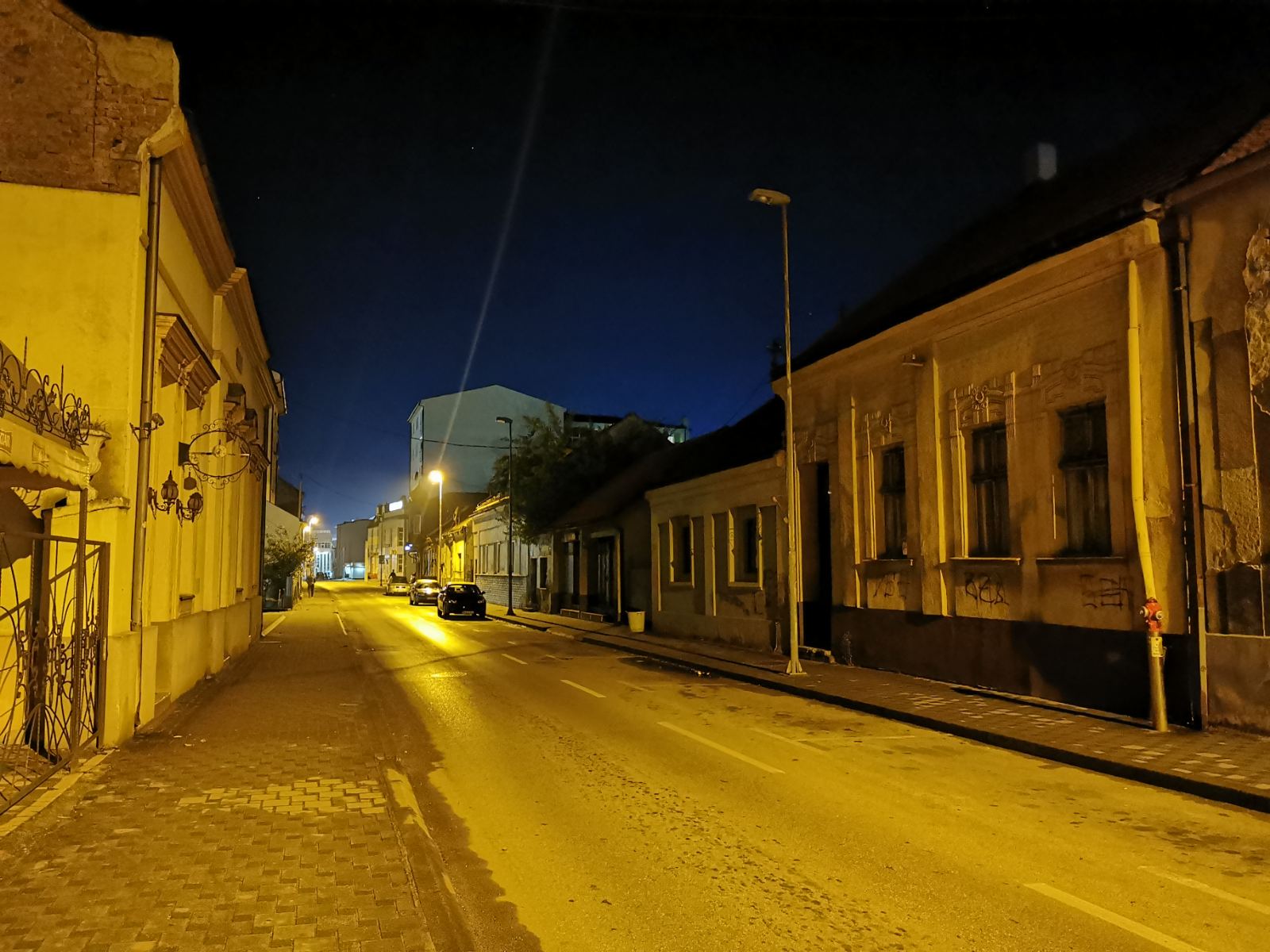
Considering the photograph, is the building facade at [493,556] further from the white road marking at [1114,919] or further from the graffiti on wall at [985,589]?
the white road marking at [1114,919]

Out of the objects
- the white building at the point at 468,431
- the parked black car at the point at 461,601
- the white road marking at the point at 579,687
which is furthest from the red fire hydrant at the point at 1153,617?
the white building at the point at 468,431

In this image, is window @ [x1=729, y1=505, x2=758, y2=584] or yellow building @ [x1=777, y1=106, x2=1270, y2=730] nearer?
yellow building @ [x1=777, y1=106, x2=1270, y2=730]

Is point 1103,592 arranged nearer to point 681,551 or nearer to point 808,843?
point 808,843

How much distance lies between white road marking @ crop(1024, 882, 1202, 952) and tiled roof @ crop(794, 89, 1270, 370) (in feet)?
28.1

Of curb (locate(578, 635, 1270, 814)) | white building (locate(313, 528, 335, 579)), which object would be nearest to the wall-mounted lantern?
curb (locate(578, 635, 1270, 814))

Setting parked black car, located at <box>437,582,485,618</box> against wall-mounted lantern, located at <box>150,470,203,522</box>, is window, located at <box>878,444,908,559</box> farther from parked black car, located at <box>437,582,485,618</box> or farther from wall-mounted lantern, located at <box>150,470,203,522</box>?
parked black car, located at <box>437,582,485,618</box>

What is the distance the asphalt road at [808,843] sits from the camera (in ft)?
15.4

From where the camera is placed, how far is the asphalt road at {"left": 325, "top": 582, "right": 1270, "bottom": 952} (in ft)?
15.4

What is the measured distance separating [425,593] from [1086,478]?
3920 centimetres

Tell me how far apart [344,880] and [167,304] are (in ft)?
29.7

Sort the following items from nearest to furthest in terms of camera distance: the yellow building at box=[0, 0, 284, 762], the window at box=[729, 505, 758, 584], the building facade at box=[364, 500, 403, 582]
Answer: the yellow building at box=[0, 0, 284, 762], the window at box=[729, 505, 758, 584], the building facade at box=[364, 500, 403, 582]

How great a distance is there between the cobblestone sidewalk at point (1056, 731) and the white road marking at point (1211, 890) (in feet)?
7.24

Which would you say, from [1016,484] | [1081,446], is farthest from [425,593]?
[1081,446]

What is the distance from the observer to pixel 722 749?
31.7 ft
